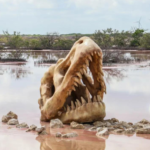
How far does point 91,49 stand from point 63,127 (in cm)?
141

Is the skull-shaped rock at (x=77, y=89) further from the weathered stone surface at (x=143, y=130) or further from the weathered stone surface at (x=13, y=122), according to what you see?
the weathered stone surface at (x=143, y=130)

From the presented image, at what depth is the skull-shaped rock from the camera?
6.71 meters

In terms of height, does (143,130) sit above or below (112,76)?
above

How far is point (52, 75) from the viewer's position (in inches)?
304

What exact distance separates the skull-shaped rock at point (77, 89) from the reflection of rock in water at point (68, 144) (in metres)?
0.94

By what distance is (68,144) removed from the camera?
5.79 meters

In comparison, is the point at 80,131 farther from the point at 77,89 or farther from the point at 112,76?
the point at 112,76

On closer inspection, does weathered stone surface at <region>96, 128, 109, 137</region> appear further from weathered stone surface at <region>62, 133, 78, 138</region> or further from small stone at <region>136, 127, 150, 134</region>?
small stone at <region>136, 127, 150, 134</region>

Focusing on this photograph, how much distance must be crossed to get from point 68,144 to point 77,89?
69.8 inches

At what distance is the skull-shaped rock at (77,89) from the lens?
22.0 ft

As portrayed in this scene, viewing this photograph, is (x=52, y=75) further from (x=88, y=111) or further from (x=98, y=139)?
(x=98, y=139)

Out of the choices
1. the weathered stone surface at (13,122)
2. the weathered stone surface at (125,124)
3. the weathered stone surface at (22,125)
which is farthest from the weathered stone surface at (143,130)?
the weathered stone surface at (13,122)

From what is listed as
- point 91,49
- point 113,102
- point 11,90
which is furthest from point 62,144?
point 11,90

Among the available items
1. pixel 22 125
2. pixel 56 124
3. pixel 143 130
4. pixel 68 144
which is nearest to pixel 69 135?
pixel 68 144
